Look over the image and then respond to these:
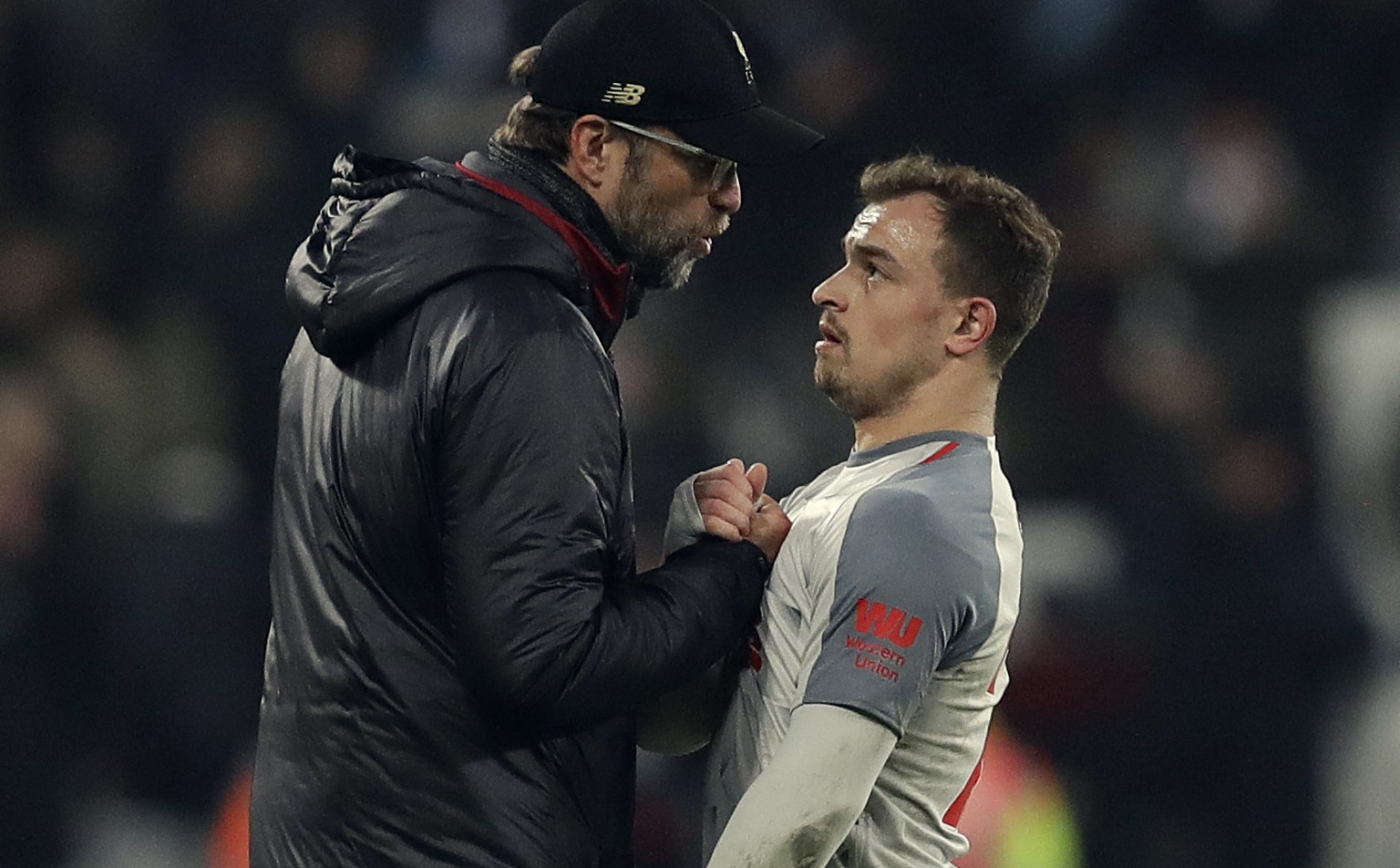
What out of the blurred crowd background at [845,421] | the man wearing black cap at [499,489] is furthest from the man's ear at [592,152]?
the blurred crowd background at [845,421]

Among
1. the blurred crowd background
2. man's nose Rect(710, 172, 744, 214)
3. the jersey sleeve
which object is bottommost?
the blurred crowd background

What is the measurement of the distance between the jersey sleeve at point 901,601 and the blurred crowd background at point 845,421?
2273 mm

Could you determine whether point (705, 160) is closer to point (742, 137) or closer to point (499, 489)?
point (742, 137)

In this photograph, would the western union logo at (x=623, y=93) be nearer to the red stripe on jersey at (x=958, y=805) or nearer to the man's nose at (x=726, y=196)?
the man's nose at (x=726, y=196)

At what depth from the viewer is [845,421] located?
4.95 m

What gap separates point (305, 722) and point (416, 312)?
1.82ft

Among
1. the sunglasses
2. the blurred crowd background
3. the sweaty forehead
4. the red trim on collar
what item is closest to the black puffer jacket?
the red trim on collar

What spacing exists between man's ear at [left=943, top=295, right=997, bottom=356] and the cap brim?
0.36 metres

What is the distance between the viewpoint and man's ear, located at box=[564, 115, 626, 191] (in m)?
2.38

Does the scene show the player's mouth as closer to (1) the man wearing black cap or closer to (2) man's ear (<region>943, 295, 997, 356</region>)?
(2) man's ear (<region>943, 295, 997, 356</region>)

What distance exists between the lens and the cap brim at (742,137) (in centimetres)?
238

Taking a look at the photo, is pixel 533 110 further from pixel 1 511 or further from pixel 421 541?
pixel 1 511

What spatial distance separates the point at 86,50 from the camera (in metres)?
5.30

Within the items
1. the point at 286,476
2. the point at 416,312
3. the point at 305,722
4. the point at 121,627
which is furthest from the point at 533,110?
the point at 121,627
